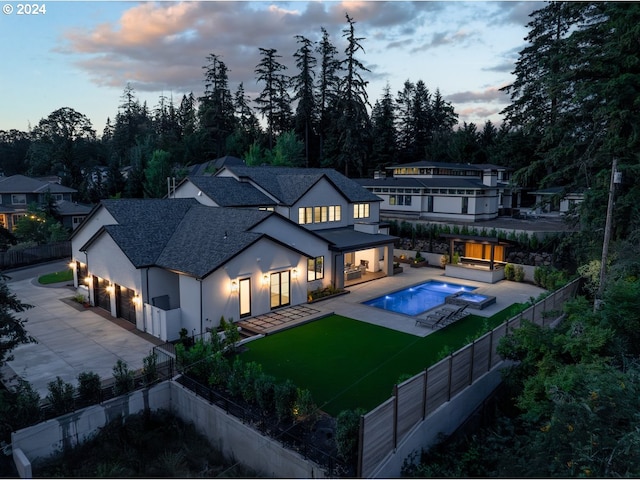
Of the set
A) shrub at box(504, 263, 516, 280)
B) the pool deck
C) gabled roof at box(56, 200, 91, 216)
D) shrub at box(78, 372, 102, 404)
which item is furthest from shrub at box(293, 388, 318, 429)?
gabled roof at box(56, 200, 91, 216)

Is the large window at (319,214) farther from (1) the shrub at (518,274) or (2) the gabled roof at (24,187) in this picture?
(2) the gabled roof at (24,187)

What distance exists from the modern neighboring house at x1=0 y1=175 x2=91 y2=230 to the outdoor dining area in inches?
1601

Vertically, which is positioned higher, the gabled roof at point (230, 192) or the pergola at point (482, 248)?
the gabled roof at point (230, 192)

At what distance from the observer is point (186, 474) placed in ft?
37.2

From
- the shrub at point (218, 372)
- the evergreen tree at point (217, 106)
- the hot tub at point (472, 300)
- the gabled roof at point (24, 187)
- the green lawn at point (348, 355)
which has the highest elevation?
the evergreen tree at point (217, 106)

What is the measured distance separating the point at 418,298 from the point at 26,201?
48.5 meters

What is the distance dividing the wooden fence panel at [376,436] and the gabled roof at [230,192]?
66.5 feet

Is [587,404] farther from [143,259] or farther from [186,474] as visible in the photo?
[143,259]

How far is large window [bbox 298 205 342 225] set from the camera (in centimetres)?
3020

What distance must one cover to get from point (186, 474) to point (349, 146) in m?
54.1

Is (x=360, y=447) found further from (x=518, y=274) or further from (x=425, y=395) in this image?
(x=518, y=274)

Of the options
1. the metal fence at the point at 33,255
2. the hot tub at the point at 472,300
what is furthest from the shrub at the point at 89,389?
the metal fence at the point at 33,255

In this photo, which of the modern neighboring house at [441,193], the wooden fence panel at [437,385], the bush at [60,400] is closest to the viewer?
the wooden fence panel at [437,385]

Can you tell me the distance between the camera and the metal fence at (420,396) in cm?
926
